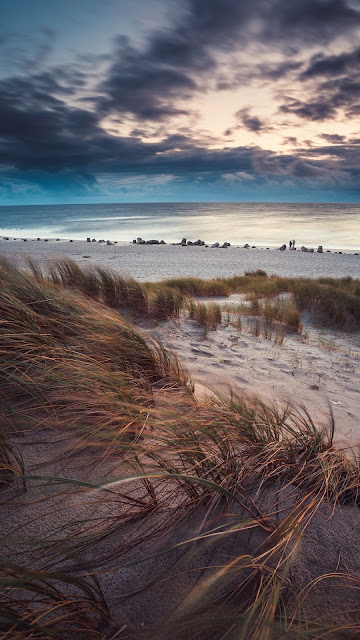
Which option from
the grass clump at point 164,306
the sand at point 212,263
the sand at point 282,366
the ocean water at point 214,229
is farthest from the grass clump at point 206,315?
the ocean water at point 214,229

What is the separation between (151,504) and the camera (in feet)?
4.72

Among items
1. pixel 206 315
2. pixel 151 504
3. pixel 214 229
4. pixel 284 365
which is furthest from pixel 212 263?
pixel 214 229

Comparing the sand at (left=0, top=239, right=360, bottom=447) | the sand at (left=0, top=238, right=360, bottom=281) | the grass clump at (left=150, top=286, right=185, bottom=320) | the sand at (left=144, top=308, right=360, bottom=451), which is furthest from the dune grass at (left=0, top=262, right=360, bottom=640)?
the sand at (left=0, top=238, right=360, bottom=281)

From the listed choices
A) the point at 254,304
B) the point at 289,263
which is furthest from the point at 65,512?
the point at 289,263

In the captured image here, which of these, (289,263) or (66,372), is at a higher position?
(289,263)

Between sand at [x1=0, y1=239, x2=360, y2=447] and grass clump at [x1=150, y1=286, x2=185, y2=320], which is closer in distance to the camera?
sand at [x1=0, y1=239, x2=360, y2=447]

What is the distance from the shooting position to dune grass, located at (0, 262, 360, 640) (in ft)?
3.25

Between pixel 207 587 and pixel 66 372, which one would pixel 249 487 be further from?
pixel 66 372

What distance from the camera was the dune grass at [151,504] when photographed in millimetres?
990

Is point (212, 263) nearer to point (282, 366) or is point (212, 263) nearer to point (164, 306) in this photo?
point (164, 306)

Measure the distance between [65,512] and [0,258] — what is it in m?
3.97

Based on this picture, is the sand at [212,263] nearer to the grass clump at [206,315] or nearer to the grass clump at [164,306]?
the grass clump at [164,306]

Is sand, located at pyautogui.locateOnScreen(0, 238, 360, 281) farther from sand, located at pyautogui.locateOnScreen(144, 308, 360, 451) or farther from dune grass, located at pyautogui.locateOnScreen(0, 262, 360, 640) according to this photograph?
dune grass, located at pyautogui.locateOnScreen(0, 262, 360, 640)

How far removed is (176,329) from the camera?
17.5 feet
